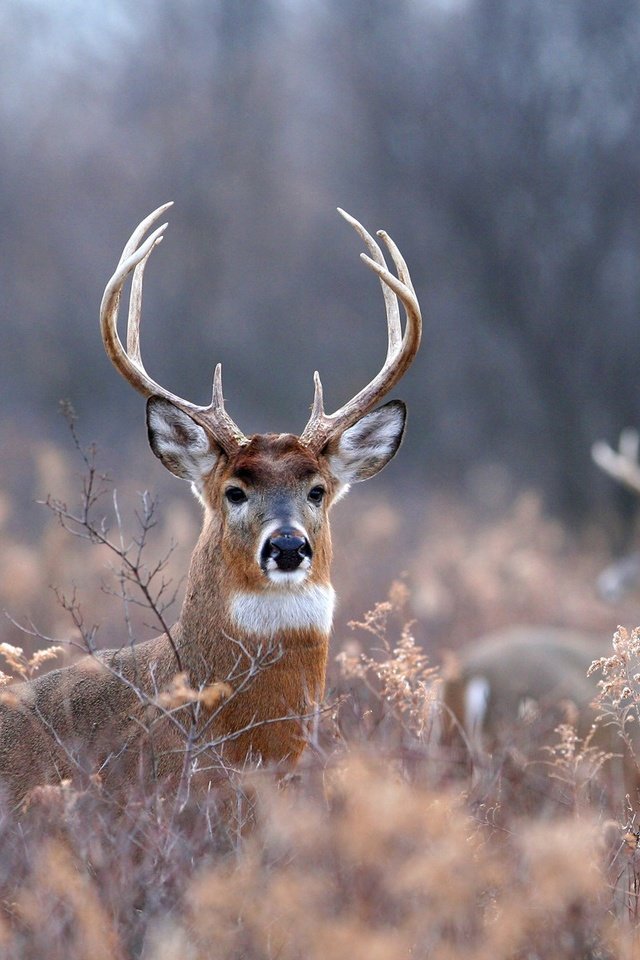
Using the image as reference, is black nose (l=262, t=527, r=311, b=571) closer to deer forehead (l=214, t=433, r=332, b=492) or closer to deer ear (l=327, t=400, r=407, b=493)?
deer forehead (l=214, t=433, r=332, b=492)

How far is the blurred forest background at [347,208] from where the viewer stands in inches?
816

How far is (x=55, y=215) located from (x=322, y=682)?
805 inches

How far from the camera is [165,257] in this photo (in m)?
23.5

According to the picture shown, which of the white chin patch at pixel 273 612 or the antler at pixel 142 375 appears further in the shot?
the antler at pixel 142 375

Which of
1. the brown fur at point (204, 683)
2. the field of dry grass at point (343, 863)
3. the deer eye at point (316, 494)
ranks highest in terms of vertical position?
the deer eye at point (316, 494)

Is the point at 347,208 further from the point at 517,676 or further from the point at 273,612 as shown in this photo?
the point at 273,612

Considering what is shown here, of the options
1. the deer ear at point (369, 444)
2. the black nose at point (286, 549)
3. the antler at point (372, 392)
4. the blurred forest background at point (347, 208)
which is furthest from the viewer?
the blurred forest background at point (347, 208)

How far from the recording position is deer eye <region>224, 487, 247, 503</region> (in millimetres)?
4906

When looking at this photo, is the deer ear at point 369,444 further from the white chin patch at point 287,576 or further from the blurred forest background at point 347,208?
the blurred forest background at point 347,208

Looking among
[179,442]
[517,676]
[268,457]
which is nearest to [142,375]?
[179,442]

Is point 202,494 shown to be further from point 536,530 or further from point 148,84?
point 148,84

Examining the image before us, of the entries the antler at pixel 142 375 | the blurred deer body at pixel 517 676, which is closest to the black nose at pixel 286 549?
the antler at pixel 142 375

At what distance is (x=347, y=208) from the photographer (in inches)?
955

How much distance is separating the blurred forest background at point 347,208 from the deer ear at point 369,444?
12406 millimetres
